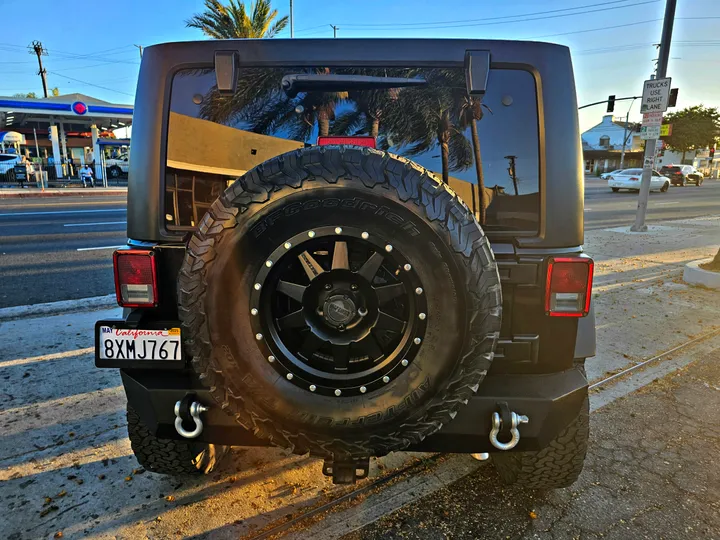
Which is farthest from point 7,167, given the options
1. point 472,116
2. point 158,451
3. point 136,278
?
point 472,116

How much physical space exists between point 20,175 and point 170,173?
32.3 meters

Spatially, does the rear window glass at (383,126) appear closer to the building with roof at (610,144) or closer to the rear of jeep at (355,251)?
the rear of jeep at (355,251)

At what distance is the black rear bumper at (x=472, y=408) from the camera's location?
195 centimetres

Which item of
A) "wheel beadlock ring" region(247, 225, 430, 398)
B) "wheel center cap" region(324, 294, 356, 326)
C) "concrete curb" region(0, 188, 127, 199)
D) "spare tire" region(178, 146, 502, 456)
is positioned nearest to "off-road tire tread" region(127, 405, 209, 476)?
"spare tire" region(178, 146, 502, 456)

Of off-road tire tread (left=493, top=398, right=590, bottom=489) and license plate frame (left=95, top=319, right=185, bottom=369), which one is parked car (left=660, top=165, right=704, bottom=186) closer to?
off-road tire tread (left=493, top=398, right=590, bottom=489)

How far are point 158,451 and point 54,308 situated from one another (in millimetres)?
3699

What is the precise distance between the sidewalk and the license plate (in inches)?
34.6

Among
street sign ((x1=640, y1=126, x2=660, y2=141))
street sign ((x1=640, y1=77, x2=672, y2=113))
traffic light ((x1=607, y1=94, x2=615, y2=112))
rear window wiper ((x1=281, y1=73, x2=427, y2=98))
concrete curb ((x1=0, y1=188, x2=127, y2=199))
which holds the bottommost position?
concrete curb ((x1=0, y1=188, x2=127, y2=199))

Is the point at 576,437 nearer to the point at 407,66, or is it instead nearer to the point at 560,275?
the point at 560,275

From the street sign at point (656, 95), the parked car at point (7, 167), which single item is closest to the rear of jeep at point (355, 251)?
the street sign at point (656, 95)

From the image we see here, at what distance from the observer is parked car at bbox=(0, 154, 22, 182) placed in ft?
93.5

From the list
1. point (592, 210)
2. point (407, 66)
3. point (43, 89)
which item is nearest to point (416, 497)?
point (407, 66)

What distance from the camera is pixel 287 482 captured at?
102 inches

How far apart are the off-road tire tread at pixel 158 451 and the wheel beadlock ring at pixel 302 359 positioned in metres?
0.98
